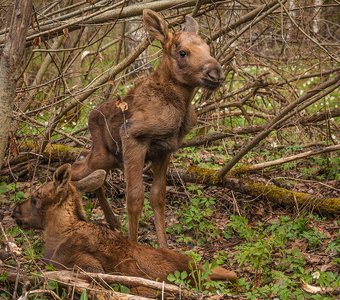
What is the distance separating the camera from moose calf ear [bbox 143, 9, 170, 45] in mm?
8383

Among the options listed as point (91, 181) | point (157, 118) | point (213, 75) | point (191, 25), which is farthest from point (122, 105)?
point (191, 25)

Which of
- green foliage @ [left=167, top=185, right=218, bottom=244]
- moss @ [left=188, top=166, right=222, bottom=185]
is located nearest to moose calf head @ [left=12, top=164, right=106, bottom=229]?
green foliage @ [left=167, top=185, right=218, bottom=244]

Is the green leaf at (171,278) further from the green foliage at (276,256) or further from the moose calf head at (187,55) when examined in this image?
the moose calf head at (187,55)

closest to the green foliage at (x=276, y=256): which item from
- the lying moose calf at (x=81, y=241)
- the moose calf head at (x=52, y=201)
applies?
the lying moose calf at (x=81, y=241)

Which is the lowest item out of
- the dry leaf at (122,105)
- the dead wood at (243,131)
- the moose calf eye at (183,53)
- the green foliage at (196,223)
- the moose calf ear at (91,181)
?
the green foliage at (196,223)

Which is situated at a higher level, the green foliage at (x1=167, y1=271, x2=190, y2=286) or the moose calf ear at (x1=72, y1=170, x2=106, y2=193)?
the moose calf ear at (x1=72, y1=170, x2=106, y2=193)

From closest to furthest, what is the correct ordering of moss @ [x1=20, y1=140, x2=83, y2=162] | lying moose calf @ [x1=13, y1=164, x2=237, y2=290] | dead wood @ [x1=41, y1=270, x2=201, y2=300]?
dead wood @ [x1=41, y1=270, x2=201, y2=300] → lying moose calf @ [x1=13, y1=164, x2=237, y2=290] → moss @ [x1=20, y1=140, x2=83, y2=162]

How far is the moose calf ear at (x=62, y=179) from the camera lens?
24.0 ft

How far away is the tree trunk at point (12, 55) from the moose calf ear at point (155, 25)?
2057 millimetres

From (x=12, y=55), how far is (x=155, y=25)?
2.33 metres

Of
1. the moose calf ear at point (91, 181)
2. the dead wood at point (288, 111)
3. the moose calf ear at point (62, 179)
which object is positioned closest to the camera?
the moose calf ear at point (62, 179)

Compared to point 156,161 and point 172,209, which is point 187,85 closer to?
point 156,161

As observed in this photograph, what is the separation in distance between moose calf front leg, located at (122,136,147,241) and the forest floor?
27.5 inches

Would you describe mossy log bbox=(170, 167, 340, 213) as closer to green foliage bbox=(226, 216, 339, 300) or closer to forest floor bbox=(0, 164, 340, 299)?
forest floor bbox=(0, 164, 340, 299)
